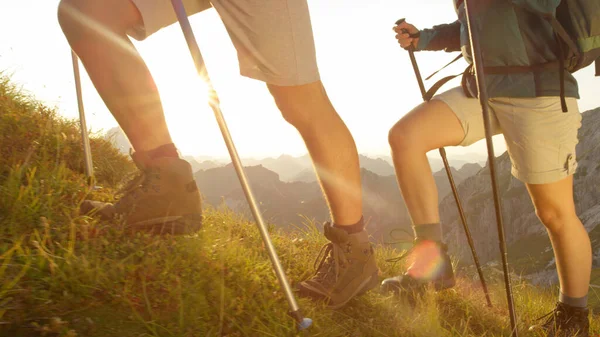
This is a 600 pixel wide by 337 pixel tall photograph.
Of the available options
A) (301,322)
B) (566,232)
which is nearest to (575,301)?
(566,232)

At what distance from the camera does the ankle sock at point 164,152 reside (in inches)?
108

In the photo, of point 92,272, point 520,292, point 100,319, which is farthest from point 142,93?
point 520,292

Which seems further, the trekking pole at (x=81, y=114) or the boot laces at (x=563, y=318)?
the trekking pole at (x=81, y=114)

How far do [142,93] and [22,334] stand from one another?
1499 mm

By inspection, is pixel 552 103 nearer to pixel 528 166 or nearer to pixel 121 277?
pixel 528 166

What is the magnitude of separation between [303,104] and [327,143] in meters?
0.30

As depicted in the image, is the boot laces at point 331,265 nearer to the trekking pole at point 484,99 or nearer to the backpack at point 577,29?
the trekking pole at point 484,99

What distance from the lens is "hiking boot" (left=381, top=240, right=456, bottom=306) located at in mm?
3291

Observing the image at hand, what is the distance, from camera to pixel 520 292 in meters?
4.74

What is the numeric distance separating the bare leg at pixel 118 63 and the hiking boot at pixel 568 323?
321 centimetres

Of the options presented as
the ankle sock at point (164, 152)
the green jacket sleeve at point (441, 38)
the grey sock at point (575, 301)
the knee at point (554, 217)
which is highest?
the green jacket sleeve at point (441, 38)

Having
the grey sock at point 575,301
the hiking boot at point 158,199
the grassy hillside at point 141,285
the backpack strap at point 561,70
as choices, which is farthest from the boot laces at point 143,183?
the grey sock at point 575,301

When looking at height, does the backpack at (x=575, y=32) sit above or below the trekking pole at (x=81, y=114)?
below

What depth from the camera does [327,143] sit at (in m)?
2.68
